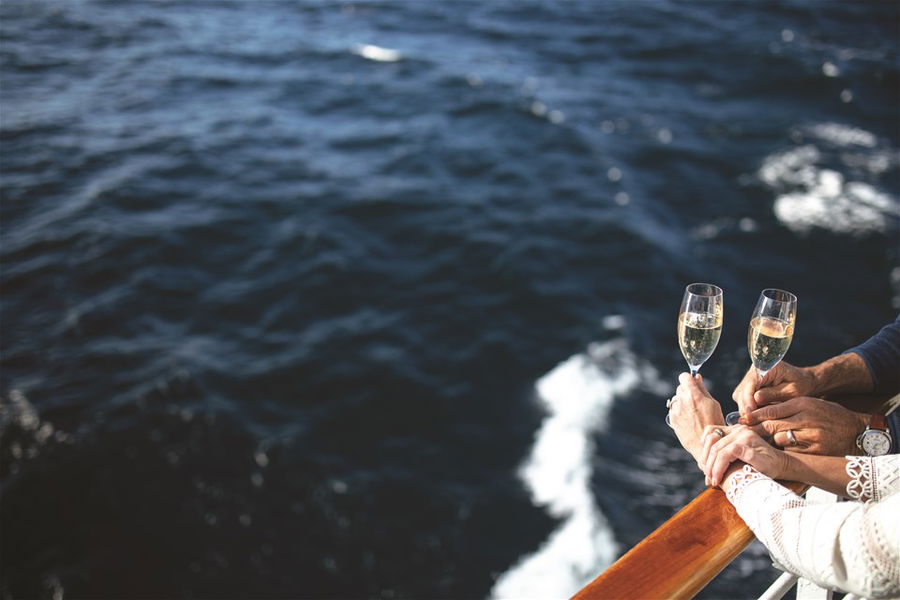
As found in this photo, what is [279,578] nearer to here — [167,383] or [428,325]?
[167,383]

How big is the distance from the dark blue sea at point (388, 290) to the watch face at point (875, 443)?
3.97m

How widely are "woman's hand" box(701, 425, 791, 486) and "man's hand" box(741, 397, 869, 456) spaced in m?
0.12

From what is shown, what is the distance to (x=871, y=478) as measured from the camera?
5.92 ft

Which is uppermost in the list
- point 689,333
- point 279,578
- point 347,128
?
point 689,333

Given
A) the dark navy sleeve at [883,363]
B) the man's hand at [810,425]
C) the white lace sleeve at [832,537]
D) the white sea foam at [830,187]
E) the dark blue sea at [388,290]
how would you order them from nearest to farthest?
the white lace sleeve at [832,537], the man's hand at [810,425], the dark navy sleeve at [883,363], the dark blue sea at [388,290], the white sea foam at [830,187]

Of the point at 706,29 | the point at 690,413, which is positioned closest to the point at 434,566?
the point at 690,413

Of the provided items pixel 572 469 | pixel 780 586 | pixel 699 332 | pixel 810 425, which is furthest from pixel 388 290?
pixel 780 586

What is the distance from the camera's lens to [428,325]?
28.2 ft

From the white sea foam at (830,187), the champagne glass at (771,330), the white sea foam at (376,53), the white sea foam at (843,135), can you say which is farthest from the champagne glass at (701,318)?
the white sea foam at (376,53)

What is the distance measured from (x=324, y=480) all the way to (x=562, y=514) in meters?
2.24

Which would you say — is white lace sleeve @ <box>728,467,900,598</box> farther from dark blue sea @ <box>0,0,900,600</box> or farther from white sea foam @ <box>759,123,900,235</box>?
white sea foam @ <box>759,123,900,235</box>

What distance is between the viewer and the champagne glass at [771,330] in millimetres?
2061

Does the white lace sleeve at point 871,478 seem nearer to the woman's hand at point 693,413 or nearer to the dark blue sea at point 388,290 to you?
the woman's hand at point 693,413

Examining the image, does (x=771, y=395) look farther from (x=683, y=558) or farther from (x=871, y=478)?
(x=683, y=558)
